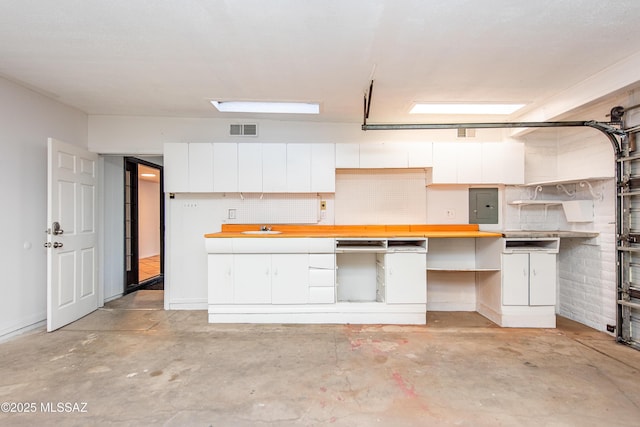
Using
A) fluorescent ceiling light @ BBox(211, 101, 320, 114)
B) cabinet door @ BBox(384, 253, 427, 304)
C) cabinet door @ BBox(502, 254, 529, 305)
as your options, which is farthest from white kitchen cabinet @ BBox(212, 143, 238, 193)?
cabinet door @ BBox(502, 254, 529, 305)

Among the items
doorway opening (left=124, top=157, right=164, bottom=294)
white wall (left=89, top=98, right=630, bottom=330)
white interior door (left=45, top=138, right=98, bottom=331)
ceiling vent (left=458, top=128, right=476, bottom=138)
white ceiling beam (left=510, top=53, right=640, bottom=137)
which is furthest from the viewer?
doorway opening (left=124, top=157, right=164, bottom=294)

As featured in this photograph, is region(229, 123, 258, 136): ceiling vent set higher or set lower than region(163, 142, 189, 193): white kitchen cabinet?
higher

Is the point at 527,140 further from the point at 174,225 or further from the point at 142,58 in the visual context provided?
the point at 174,225

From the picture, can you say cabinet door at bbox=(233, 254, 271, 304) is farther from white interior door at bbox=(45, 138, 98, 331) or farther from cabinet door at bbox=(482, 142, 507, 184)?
cabinet door at bbox=(482, 142, 507, 184)

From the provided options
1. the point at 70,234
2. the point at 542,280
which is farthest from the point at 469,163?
the point at 70,234

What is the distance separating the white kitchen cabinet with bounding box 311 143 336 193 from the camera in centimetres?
382

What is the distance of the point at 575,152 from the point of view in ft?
12.2

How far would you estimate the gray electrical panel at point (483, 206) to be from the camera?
4086 mm

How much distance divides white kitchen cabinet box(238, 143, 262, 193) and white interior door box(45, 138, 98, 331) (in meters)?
1.96

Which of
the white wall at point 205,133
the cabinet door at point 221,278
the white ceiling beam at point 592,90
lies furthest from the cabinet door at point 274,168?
the white ceiling beam at point 592,90

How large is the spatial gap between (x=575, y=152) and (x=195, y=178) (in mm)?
4875

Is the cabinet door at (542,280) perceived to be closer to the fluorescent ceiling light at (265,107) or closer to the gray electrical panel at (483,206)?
the gray electrical panel at (483,206)

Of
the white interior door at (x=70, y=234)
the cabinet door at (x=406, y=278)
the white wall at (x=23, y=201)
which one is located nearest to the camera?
the white wall at (x=23, y=201)

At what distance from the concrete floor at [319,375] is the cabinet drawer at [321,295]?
0.99ft
